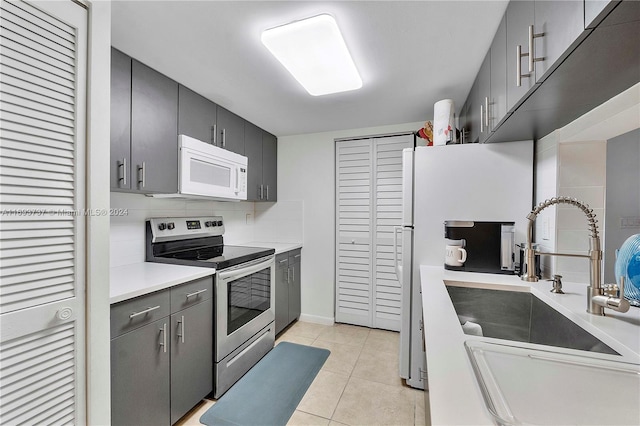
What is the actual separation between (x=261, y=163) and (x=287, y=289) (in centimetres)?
138

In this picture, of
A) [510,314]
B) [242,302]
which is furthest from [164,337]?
[510,314]

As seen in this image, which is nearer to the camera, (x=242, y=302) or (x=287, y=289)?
(x=242, y=302)

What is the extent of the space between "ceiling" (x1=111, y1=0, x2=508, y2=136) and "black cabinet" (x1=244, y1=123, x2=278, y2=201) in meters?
0.49

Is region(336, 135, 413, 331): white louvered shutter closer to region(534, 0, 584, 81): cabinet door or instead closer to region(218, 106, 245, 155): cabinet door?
region(218, 106, 245, 155): cabinet door

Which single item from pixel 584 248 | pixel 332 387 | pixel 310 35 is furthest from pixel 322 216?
pixel 584 248

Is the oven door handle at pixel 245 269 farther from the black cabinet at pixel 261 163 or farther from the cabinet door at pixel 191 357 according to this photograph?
the black cabinet at pixel 261 163

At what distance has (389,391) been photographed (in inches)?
76.1

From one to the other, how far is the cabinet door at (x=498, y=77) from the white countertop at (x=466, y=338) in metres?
0.83

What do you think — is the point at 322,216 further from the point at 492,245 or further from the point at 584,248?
the point at 584,248

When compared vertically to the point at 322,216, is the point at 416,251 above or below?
below

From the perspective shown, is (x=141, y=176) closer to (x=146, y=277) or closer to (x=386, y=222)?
(x=146, y=277)

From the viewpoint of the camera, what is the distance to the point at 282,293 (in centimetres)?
281

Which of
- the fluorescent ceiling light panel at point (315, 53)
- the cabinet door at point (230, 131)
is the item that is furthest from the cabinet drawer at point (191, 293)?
the fluorescent ceiling light panel at point (315, 53)

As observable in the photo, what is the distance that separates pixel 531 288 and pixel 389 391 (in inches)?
47.2
